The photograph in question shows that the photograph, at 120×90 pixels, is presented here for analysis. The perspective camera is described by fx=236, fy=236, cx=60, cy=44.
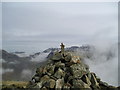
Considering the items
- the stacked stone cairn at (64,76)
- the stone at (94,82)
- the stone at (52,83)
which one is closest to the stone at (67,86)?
the stacked stone cairn at (64,76)

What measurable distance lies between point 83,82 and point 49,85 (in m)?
6.10

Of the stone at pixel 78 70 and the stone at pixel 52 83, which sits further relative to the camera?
the stone at pixel 78 70

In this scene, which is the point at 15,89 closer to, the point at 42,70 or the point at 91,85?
the point at 42,70

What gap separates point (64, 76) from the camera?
44.0 metres

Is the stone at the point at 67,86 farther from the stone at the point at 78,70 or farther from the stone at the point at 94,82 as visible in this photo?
the stone at the point at 94,82

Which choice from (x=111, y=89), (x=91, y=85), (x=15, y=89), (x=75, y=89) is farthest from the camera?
(x=15, y=89)

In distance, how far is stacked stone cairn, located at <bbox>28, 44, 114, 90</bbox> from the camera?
1645 inches

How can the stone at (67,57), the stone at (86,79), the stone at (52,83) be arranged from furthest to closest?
the stone at (67,57)
the stone at (86,79)
the stone at (52,83)

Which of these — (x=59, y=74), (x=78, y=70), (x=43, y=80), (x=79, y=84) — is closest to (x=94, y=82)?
(x=78, y=70)

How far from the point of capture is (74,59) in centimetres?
4534

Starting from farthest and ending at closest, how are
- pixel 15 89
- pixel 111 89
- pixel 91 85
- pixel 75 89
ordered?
pixel 15 89
pixel 111 89
pixel 91 85
pixel 75 89

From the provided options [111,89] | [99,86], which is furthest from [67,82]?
[111,89]

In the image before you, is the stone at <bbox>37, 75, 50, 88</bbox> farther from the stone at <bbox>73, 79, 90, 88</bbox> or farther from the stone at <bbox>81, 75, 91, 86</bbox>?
the stone at <bbox>81, 75, 91, 86</bbox>

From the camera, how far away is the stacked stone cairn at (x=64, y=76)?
41.8 meters
